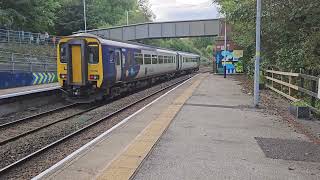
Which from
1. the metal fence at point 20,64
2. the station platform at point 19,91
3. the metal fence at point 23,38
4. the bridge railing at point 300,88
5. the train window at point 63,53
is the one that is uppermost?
the metal fence at point 23,38

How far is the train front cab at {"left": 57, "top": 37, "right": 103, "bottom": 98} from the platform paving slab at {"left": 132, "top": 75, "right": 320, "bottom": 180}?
20.2 feet

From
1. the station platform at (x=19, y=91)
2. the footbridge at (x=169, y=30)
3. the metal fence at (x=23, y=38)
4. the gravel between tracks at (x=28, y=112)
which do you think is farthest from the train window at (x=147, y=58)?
the footbridge at (x=169, y=30)

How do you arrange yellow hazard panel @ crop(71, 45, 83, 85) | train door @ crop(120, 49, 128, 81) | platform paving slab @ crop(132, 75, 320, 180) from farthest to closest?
train door @ crop(120, 49, 128, 81), yellow hazard panel @ crop(71, 45, 83, 85), platform paving slab @ crop(132, 75, 320, 180)

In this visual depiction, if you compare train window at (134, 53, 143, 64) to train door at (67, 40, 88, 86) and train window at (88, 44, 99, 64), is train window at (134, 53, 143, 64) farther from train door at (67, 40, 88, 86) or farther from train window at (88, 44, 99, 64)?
train door at (67, 40, 88, 86)

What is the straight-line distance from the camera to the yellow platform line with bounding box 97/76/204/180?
21.6 feet

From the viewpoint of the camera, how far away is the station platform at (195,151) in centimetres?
679

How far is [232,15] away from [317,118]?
10504mm

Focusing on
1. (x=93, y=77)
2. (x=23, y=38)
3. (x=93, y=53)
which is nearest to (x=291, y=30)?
(x=93, y=53)

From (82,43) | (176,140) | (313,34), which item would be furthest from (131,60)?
(176,140)

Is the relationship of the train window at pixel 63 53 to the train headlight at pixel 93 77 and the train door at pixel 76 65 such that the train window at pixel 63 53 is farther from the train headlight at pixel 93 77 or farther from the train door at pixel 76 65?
the train headlight at pixel 93 77

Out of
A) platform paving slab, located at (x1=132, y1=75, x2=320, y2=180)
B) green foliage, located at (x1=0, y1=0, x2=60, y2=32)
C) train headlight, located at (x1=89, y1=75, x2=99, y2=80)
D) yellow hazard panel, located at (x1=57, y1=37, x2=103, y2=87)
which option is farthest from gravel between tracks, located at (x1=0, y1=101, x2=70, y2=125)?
green foliage, located at (x1=0, y1=0, x2=60, y2=32)

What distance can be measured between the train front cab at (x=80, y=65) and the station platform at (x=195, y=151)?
20.0ft

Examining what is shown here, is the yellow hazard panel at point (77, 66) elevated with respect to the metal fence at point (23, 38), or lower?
lower

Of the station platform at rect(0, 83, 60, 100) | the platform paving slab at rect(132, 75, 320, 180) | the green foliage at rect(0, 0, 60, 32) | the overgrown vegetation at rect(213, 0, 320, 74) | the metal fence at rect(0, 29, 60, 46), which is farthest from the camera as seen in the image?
the green foliage at rect(0, 0, 60, 32)
